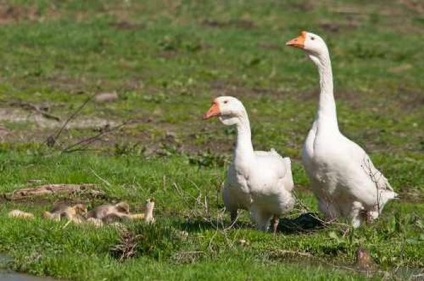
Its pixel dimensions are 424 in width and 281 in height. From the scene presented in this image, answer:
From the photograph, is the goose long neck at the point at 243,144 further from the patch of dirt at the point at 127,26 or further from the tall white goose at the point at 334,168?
the patch of dirt at the point at 127,26

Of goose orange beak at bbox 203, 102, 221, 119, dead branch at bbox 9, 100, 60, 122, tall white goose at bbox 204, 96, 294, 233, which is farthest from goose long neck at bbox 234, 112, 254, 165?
dead branch at bbox 9, 100, 60, 122

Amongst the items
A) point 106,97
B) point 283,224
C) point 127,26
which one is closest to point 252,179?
point 283,224

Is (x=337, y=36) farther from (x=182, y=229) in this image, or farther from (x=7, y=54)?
(x=182, y=229)

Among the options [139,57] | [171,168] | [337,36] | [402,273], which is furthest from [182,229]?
[337,36]

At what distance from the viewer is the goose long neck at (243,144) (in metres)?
12.5

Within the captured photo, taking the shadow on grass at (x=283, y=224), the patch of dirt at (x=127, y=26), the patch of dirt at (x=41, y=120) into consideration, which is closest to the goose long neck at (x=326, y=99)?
the shadow on grass at (x=283, y=224)

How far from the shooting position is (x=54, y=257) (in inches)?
432

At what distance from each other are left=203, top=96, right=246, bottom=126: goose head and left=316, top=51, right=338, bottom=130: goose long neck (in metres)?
0.89

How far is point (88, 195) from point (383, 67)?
17.4m

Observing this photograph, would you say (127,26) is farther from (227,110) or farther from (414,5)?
(227,110)

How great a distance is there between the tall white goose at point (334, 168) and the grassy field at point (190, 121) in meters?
0.29

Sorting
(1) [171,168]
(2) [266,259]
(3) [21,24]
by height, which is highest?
Result: (2) [266,259]

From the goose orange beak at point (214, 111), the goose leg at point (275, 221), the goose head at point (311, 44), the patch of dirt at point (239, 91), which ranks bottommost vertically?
the patch of dirt at point (239, 91)

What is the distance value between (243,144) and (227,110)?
1.24 feet
